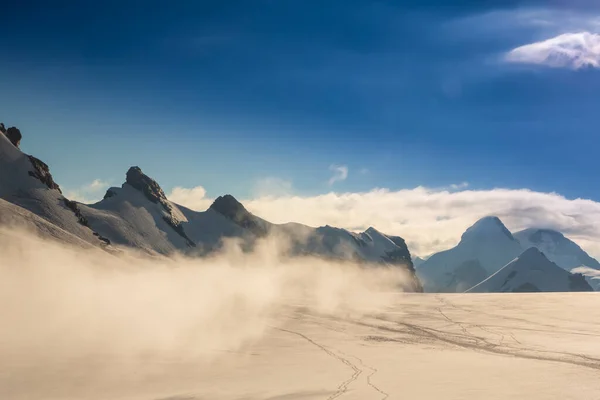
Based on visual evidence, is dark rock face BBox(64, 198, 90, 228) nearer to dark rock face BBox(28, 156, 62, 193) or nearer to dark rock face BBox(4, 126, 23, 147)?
dark rock face BBox(28, 156, 62, 193)

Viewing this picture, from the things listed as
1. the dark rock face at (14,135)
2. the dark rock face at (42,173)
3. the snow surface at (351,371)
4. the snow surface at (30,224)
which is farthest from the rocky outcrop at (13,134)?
the snow surface at (351,371)

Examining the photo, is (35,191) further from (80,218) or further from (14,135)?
(14,135)

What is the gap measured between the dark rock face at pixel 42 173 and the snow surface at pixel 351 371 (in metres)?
129

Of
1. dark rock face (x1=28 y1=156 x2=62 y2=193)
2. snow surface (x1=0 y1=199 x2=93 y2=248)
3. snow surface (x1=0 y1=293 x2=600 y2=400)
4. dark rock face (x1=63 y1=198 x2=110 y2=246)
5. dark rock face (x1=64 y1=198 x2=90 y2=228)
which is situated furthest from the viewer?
dark rock face (x1=28 y1=156 x2=62 y2=193)

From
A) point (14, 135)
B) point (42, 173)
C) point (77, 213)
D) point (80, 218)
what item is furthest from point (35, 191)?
point (14, 135)

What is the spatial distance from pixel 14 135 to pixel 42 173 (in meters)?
19.0

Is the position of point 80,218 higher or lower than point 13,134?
lower

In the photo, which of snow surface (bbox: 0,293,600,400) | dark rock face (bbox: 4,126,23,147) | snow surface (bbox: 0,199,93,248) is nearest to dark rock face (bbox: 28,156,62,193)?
dark rock face (bbox: 4,126,23,147)

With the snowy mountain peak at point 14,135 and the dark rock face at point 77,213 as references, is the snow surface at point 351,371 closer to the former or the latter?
the dark rock face at point 77,213

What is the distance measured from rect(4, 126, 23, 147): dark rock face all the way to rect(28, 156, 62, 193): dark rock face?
10.3 metres

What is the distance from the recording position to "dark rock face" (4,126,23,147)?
14515 centimetres

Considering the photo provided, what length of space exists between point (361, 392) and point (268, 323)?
20201 mm

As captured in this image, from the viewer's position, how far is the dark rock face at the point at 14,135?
145 meters

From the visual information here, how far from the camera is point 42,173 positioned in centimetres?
13875
